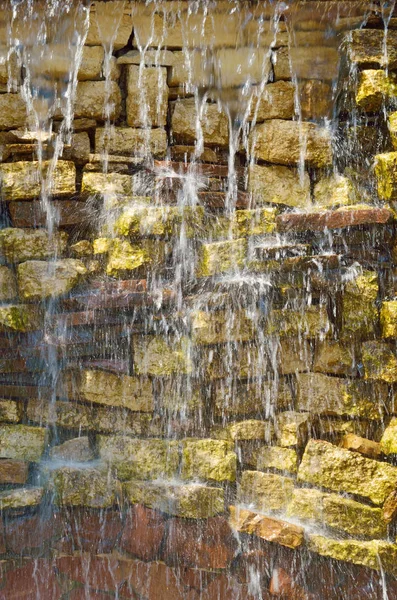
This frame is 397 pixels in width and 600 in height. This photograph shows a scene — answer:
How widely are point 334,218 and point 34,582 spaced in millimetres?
2472

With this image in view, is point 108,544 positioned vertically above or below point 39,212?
below

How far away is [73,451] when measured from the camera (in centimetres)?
382

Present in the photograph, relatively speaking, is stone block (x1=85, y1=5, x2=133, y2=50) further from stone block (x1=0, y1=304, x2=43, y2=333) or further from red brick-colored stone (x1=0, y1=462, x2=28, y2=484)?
red brick-colored stone (x1=0, y1=462, x2=28, y2=484)

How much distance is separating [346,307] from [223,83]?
1.54m

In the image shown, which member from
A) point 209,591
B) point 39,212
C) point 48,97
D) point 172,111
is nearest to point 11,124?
point 48,97

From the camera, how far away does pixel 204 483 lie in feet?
12.3

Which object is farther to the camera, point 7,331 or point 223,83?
point 223,83

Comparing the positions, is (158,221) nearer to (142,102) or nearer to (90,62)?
(142,102)

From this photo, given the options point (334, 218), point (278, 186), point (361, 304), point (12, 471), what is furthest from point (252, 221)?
point (12, 471)

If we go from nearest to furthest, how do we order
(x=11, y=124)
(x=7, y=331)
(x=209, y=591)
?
(x=209, y=591) → (x=7, y=331) → (x=11, y=124)

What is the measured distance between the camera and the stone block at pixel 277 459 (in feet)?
12.2

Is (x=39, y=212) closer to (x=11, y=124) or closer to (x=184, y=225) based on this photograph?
(x=11, y=124)

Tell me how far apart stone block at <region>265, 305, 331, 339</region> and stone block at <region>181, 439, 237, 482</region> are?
2.22 ft

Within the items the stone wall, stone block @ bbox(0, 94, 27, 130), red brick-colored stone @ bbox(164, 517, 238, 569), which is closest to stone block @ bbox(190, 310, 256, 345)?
the stone wall
